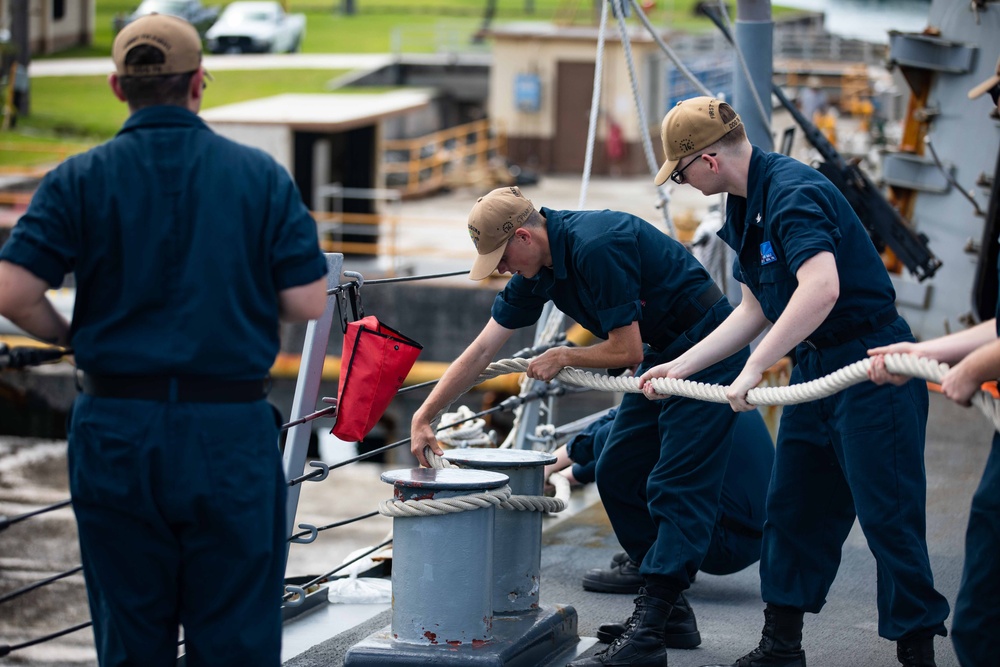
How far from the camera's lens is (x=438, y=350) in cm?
2081

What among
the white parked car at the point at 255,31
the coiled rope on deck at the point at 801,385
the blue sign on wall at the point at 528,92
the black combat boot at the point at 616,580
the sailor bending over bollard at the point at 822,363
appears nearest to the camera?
the coiled rope on deck at the point at 801,385

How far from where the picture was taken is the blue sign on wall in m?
32.7

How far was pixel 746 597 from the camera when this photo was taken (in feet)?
16.4

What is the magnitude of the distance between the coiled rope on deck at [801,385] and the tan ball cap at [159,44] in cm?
175

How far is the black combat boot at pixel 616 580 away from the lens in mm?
4973

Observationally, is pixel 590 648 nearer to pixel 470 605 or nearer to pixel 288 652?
pixel 470 605

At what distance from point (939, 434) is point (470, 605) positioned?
177 inches

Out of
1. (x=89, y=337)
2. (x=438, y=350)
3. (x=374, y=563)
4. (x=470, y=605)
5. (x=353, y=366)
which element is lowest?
(x=438, y=350)

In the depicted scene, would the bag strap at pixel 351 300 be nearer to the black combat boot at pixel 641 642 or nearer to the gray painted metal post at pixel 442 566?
the gray painted metal post at pixel 442 566

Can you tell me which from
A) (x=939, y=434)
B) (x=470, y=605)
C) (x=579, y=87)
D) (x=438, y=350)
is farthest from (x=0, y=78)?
(x=470, y=605)

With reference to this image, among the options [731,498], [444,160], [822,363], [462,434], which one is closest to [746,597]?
[731,498]

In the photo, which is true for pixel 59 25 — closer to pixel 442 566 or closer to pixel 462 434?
pixel 462 434

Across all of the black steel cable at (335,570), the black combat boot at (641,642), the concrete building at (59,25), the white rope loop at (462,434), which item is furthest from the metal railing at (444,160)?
the black combat boot at (641,642)

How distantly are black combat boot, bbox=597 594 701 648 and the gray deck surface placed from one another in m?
0.03
